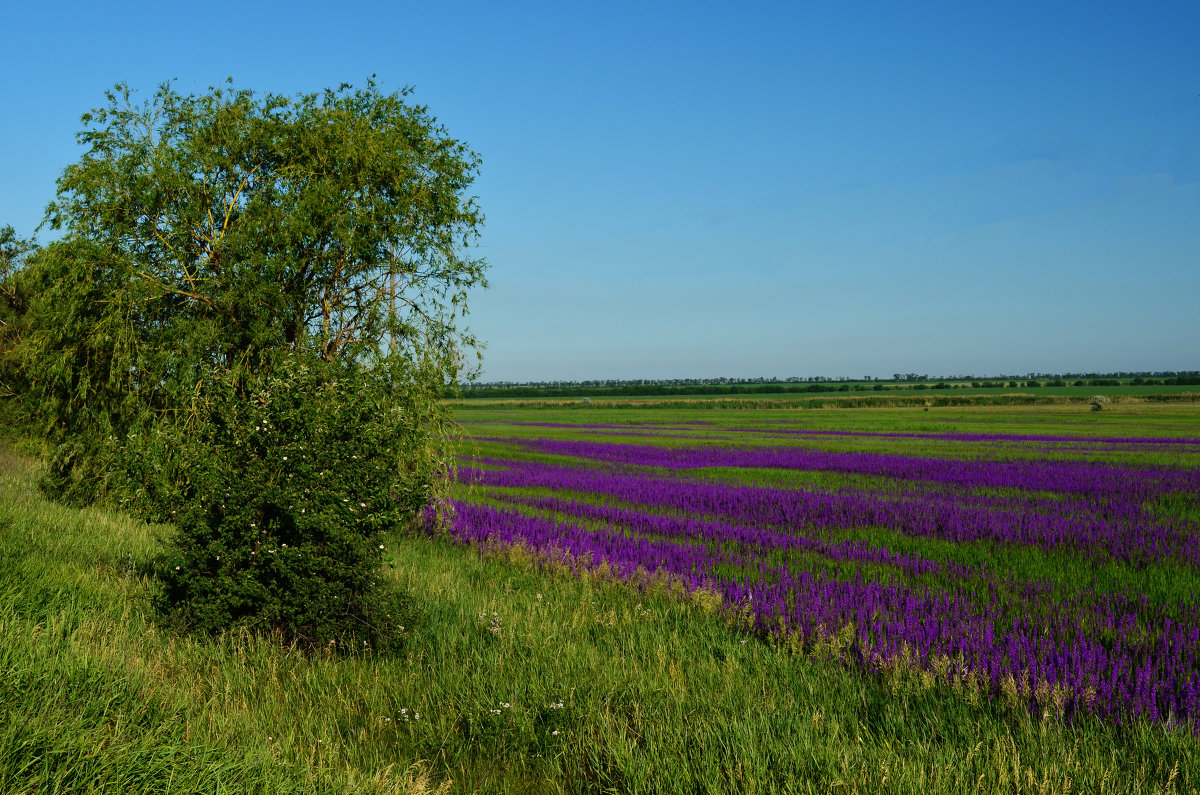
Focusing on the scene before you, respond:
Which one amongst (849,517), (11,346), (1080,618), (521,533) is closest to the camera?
(1080,618)

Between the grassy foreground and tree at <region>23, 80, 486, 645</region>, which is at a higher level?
tree at <region>23, 80, 486, 645</region>

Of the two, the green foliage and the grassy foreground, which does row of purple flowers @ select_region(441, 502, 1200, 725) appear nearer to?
the grassy foreground

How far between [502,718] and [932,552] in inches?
342

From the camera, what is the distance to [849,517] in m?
14.6

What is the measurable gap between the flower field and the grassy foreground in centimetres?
63

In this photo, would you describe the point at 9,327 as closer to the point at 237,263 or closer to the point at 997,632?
the point at 237,263

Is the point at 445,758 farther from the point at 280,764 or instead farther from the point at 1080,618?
the point at 1080,618

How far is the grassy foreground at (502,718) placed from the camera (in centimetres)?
332

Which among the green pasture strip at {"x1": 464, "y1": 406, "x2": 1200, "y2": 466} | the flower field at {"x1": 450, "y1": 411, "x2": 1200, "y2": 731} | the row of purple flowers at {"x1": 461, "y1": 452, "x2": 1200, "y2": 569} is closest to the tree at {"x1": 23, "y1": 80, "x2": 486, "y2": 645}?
the flower field at {"x1": 450, "y1": 411, "x2": 1200, "y2": 731}

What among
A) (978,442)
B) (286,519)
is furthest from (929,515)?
(978,442)

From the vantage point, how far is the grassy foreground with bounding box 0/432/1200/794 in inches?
131

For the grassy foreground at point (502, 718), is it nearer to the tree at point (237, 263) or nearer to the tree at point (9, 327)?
the tree at point (237, 263)

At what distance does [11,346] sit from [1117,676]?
29521 mm

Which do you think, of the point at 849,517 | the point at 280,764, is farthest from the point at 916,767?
the point at 849,517
